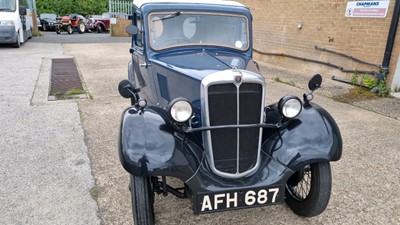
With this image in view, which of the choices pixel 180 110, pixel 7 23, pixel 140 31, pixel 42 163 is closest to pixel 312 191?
pixel 180 110

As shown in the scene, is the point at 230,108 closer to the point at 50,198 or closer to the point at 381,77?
the point at 50,198


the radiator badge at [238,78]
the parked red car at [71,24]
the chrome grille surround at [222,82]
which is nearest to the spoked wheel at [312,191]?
the chrome grille surround at [222,82]

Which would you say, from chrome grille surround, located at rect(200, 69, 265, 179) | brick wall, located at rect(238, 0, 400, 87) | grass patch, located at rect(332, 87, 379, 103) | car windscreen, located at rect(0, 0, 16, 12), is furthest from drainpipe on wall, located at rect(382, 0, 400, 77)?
car windscreen, located at rect(0, 0, 16, 12)

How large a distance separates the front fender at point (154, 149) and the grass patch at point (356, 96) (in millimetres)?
4918

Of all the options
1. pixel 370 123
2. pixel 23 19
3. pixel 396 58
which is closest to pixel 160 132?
pixel 370 123

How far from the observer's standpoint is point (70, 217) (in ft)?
8.43

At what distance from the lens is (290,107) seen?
2379 millimetres

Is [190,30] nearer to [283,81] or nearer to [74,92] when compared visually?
[74,92]

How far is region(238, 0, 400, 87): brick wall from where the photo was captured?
6703mm

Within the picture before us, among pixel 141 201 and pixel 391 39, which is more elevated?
pixel 391 39

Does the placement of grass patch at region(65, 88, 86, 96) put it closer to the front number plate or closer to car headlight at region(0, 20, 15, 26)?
the front number plate

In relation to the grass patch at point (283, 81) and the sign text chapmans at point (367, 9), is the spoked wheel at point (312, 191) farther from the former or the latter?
the sign text chapmans at point (367, 9)

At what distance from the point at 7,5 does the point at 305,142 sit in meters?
13.5

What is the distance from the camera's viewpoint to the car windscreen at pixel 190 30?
132 inches
